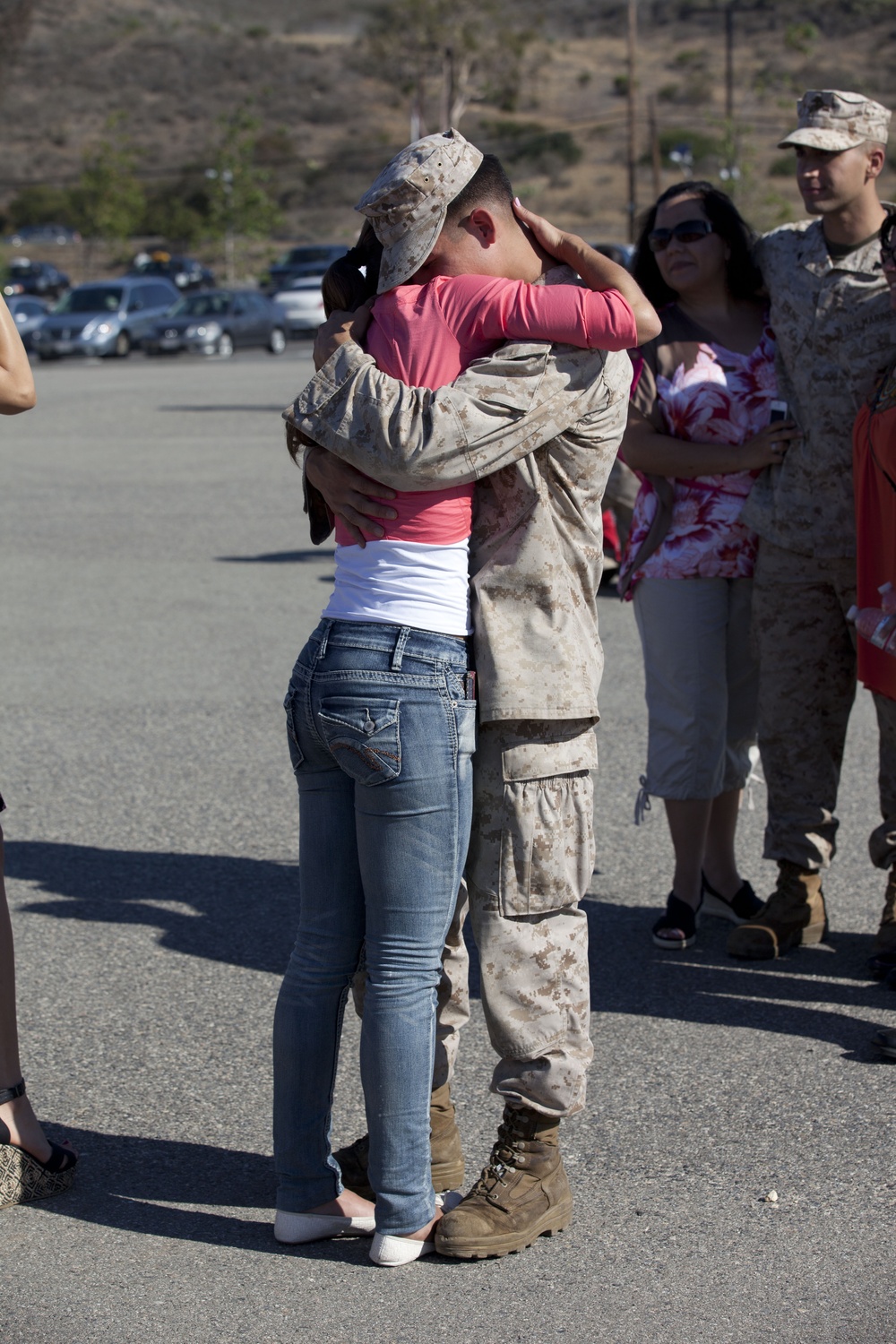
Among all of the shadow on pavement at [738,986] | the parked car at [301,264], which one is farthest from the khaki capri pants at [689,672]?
the parked car at [301,264]

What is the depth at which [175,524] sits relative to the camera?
11922mm

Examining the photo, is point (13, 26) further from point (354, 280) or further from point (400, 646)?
point (400, 646)

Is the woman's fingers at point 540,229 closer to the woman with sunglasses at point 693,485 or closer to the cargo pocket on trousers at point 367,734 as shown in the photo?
the cargo pocket on trousers at point 367,734

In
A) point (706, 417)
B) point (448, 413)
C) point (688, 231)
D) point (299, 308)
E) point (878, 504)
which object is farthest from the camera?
point (299, 308)

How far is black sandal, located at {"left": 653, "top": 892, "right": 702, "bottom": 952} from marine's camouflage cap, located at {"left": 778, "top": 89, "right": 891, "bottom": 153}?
205 cm

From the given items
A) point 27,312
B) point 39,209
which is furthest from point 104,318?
point 39,209

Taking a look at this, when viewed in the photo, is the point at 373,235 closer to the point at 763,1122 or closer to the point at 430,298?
the point at 430,298

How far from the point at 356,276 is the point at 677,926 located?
7.32 feet

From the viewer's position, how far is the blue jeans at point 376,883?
8.54 ft

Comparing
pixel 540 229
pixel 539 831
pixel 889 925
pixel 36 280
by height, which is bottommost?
pixel 36 280

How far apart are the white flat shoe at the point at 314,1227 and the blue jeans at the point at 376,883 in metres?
0.03

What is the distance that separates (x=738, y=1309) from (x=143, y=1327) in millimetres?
1000

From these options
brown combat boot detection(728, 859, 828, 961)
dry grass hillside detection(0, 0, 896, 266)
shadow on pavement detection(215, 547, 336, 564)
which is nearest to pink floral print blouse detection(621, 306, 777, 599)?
brown combat boot detection(728, 859, 828, 961)

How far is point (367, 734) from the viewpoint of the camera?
8.45ft
